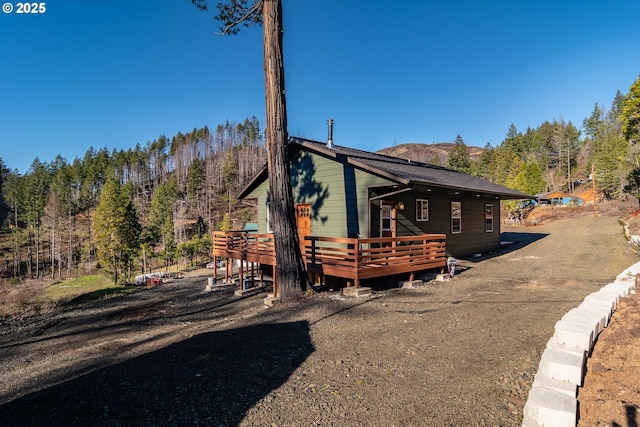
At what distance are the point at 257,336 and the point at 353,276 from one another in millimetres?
3298

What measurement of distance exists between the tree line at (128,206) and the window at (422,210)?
1094 inches

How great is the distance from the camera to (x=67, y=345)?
25.6 ft

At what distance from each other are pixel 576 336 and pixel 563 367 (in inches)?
31.8

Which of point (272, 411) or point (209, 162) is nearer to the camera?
point (272, 411)

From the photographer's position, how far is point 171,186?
181 ft

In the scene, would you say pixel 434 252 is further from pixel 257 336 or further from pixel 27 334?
pixel 27 334

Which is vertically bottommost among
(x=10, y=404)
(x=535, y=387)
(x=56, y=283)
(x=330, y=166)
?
(x=56, y=283)

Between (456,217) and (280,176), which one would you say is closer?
(280,176)

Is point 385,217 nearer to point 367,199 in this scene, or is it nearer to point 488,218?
point 367,199

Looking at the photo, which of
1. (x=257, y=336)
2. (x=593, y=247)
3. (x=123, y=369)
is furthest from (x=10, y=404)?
(x=593, y=247)

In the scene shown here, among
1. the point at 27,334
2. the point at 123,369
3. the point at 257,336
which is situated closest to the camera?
the point at 123,369

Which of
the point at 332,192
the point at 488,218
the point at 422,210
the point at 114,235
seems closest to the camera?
the point at 332,192

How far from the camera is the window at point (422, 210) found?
12242mm

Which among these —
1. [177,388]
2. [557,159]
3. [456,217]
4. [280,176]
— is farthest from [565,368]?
[557,159]
